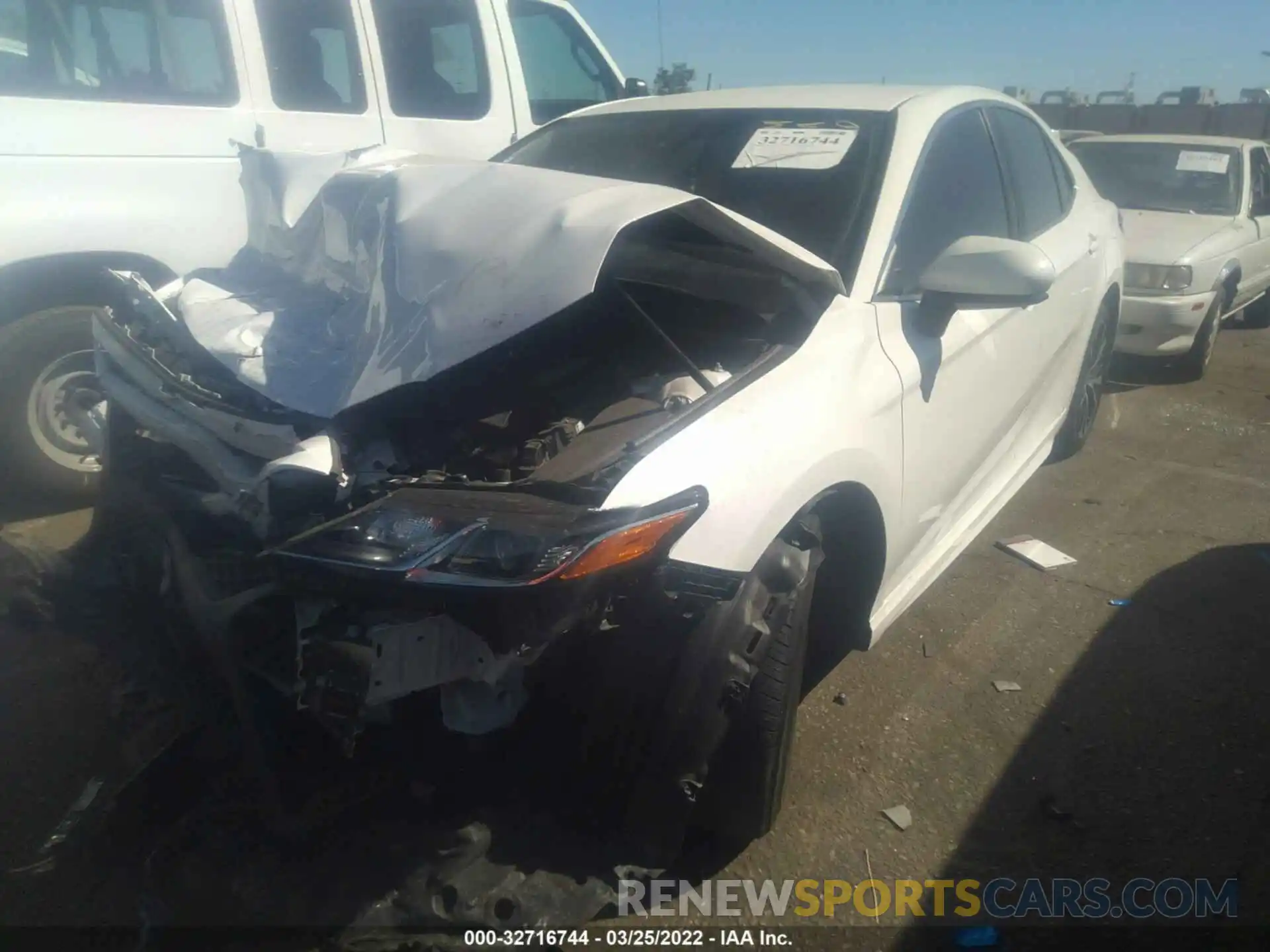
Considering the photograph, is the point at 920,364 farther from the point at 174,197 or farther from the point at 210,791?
the point at 174,197

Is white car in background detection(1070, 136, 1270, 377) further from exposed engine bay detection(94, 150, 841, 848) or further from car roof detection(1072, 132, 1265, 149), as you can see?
exposed engine bay detection(94, 150, 841, 848)

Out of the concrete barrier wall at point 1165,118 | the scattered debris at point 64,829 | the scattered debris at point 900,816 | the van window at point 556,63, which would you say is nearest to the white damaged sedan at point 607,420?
the scattered debris at point 900,816

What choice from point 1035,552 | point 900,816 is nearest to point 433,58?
point 1035,552

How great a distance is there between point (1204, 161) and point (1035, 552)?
15.8 ft

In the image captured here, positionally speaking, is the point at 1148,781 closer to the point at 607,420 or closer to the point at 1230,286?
the point at 607,420

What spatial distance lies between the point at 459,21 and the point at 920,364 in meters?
3.59

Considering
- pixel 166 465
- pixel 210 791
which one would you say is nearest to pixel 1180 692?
pixel 210 791

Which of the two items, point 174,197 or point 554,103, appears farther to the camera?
point 554,103

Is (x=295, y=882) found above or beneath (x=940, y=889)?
above

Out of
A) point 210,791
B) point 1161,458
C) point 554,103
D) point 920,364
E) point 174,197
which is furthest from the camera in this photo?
point 554,103

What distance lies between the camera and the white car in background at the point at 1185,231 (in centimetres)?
A: 578

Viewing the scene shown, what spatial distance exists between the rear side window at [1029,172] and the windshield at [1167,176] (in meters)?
3.56

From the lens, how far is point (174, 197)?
12.6ft

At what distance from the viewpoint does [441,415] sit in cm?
211
